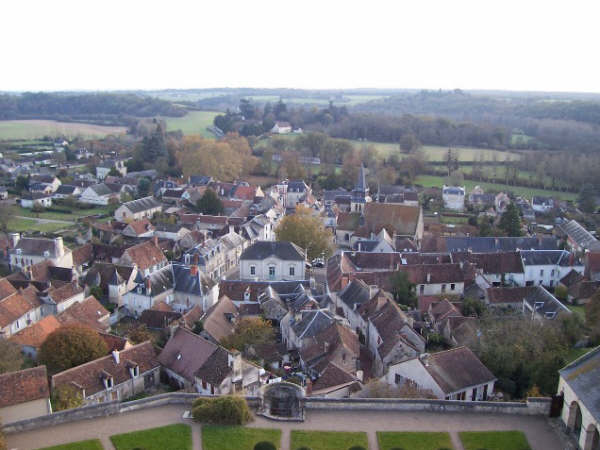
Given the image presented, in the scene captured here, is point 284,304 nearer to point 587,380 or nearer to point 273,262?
point 273,262

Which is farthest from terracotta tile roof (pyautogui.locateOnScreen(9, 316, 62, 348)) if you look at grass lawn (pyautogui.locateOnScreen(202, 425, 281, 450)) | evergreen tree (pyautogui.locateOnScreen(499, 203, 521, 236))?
evergreen tree (pyautogui.locateOnScreen(499, 203, 521, 236))

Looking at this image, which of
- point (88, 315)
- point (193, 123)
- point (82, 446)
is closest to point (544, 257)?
point (88, 315)

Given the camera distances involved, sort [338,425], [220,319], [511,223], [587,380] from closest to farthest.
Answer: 1. [587,380]
2. [338,425]
3. [220,319]
4. [511,223]

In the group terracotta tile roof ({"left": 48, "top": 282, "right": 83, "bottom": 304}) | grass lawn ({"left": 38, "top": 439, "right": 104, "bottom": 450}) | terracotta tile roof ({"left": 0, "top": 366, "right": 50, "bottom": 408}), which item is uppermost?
grass lawn ({"left": 38, "top": 439, "right": 104, "bottom": 450})

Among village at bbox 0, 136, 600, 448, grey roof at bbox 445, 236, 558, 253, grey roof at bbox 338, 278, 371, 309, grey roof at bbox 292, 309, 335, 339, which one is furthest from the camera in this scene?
grey roof at bbox 445, 236, 558, 253

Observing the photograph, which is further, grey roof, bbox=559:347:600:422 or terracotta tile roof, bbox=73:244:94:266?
terracotta tile roof, bbox=73:244:94:266

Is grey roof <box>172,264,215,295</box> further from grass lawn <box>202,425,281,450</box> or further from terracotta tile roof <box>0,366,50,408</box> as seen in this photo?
grass lawn <box>202,425,281,450</box>

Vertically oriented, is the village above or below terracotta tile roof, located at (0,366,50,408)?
below
